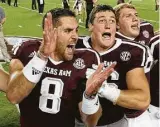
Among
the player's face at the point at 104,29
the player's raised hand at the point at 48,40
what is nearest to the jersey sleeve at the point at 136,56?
the player's face at the point at 104,29

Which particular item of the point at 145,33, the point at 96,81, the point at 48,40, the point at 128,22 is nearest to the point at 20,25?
the point at 145,33

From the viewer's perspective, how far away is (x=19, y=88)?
309 cm

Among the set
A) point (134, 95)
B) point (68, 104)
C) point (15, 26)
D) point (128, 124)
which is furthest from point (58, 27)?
point (15, 26)

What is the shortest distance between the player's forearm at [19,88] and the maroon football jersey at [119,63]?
0.84 meters

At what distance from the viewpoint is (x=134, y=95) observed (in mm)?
3234

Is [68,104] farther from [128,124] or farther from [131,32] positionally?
[131,32]

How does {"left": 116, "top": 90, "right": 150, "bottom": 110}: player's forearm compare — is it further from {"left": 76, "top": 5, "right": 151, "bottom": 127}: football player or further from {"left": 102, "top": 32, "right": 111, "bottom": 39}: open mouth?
{"left": 102, "top": 32, "right": 111, "bottom": 39}: open mouth

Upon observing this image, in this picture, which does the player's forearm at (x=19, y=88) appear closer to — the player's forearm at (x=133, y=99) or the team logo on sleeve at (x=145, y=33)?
the player's forearm at (x=133, y=99)

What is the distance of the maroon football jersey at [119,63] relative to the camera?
3588 millimetres

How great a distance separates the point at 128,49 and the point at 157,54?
487mm

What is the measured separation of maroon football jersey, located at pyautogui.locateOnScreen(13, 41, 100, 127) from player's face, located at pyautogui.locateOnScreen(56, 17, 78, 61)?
10 cm

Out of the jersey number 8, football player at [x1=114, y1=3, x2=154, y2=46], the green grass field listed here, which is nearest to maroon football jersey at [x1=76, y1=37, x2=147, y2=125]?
the jersey number 8

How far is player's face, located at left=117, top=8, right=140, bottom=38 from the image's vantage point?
4.39 meters

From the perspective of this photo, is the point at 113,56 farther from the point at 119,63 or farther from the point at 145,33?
the point at 145,33
